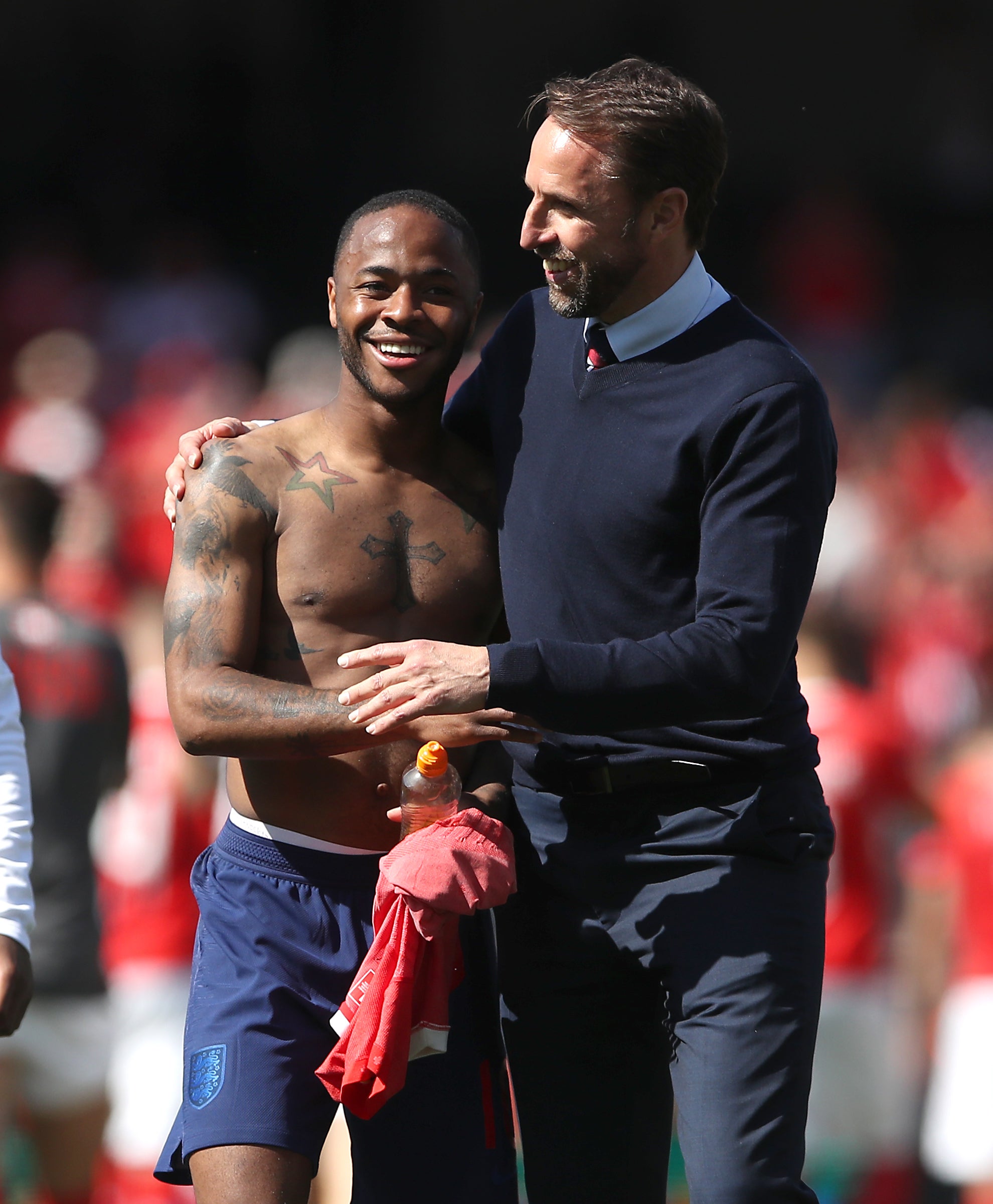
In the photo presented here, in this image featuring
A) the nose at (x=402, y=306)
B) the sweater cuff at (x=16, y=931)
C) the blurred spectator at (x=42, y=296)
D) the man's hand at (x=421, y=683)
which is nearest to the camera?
the man's hand at (x=421, y=683)

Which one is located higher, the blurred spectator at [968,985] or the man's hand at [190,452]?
the man's hand at [190,452]

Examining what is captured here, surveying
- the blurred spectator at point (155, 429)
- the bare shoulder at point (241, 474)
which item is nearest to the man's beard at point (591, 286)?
the bare shoulder at point (241, 474)

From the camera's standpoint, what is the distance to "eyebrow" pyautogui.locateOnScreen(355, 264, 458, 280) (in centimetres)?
319

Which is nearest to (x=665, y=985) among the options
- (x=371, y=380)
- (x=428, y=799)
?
(x=428, y=799)

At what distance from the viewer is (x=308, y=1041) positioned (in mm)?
3064

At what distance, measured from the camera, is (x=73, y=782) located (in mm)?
5043

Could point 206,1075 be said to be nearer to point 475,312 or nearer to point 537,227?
point 475,312

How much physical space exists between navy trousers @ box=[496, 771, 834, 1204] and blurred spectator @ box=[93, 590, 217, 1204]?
2.43 meters

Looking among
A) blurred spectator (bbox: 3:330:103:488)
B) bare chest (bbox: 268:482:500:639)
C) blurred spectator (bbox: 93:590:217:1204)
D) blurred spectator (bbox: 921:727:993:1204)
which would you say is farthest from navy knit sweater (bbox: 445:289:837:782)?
blurred spectator (bbox: 3:330:103:488)

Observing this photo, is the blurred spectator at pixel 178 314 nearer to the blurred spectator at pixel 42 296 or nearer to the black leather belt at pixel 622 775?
the blurred spectator at pixel 42 296

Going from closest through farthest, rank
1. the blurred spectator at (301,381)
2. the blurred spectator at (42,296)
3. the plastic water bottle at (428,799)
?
the plastic water bottle at (428,799) → the blurred spectator at (301,381) → the blurred spectator at (42,296)

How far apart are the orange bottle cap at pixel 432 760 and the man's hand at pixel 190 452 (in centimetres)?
73

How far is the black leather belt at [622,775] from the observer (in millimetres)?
3033

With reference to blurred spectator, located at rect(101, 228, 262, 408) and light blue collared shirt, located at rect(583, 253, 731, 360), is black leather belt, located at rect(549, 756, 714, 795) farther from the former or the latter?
blurred spectator, located at rect(101, 228, 262, 408)
